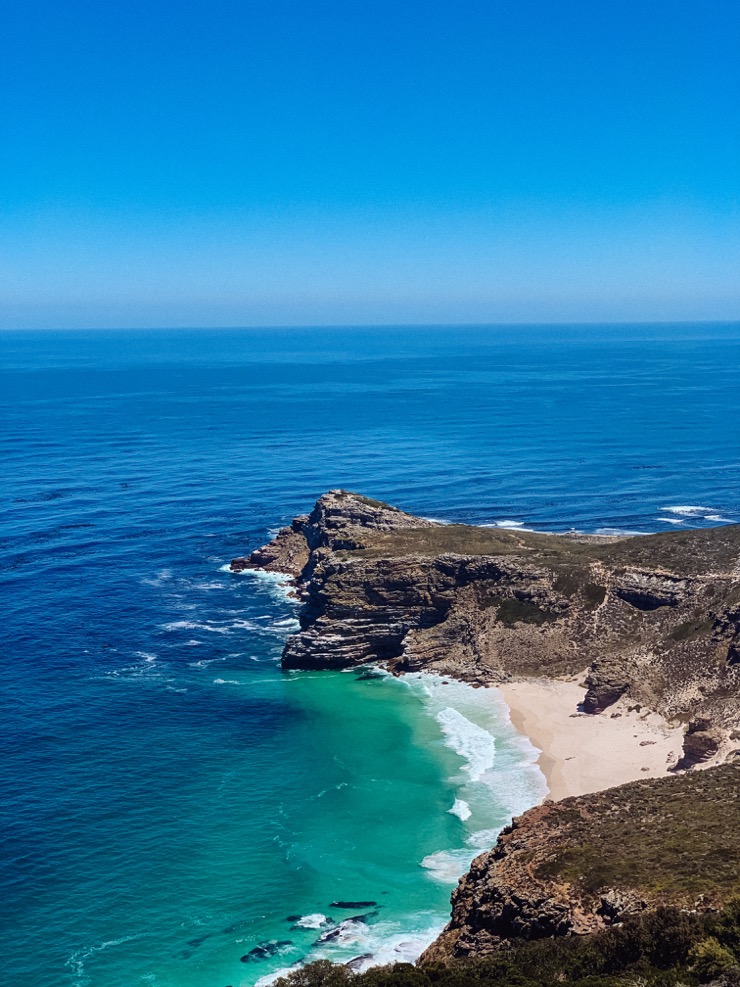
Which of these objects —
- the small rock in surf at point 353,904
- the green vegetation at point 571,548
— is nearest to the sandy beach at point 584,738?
the green vegetation at point 571,548

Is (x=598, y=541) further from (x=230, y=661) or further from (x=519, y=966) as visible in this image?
(x=519, y=966)

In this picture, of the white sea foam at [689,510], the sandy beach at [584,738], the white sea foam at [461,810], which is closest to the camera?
the white sea foam at [461,810]

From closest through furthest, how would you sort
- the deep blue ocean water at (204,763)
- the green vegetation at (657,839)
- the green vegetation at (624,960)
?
1. the green vegetation at (624,960)
2. the green vegetation at (657,839)
3. the deep blue ocean water at (204,763)

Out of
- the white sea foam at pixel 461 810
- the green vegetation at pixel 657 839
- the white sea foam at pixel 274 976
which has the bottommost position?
the white sea foam at pixel 274 976

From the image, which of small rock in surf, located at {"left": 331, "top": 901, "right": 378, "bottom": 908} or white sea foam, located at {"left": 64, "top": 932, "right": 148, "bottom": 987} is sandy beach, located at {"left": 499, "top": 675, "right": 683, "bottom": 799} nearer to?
small rock in surf, located at {"left": 331, "top": 901, "right": 378, "bottom": 908}

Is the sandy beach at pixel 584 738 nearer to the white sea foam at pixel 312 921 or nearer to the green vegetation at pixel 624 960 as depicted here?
the white sea foam at pixel 312 921

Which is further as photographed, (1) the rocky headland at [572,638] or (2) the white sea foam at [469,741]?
(2) the white sea foam at [469,741]

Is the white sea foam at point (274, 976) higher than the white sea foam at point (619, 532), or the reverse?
the white sea foam at point (619, 532)
